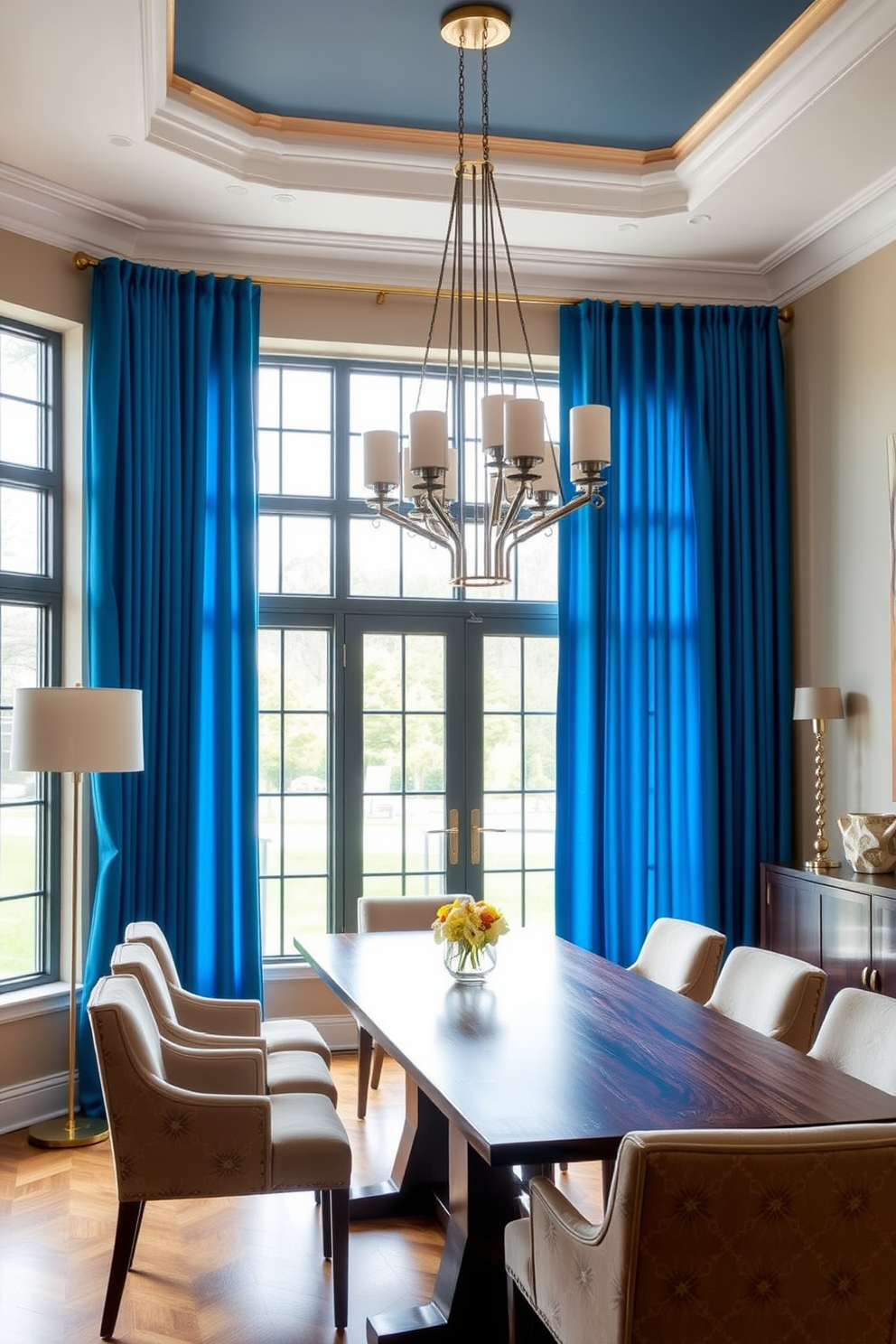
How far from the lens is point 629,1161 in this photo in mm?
1946

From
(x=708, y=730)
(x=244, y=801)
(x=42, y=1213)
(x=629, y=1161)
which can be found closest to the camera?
(x=629, y=1161)

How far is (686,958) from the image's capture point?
4059mm

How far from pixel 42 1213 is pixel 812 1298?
2.76 meters

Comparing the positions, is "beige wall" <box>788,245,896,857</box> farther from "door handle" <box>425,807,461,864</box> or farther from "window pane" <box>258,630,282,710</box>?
"window pane" <box>258,630,282,710</box>

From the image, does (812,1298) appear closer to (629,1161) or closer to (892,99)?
(629,1161)

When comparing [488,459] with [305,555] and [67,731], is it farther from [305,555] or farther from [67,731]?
[305,555]

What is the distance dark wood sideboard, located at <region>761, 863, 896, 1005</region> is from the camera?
452cm

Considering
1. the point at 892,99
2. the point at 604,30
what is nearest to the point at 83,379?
the point at 604,30

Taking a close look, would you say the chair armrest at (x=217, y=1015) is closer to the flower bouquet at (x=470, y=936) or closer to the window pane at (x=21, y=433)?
the flower bouquet at (x=470, y=936)

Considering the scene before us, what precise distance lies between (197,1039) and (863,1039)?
1912 mm

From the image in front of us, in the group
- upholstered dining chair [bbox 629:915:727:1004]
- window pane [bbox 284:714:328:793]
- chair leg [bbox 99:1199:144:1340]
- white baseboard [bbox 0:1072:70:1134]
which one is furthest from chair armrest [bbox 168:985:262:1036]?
window pane [bbox 284:714:328:793]

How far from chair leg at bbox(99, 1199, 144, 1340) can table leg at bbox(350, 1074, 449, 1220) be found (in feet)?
2.80

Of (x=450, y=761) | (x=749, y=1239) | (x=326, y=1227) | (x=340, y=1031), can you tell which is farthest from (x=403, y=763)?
(x=749, y=1239)

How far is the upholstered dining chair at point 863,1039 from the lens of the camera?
2.80m
